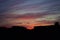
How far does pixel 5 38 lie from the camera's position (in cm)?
1720

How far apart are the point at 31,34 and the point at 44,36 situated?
1.77 m

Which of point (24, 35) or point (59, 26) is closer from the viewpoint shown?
point (24, 35)

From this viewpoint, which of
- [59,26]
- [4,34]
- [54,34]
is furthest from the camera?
[59,26]

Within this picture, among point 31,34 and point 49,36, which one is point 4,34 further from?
point 49,36

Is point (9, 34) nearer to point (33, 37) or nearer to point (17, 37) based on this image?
point (17, 37)

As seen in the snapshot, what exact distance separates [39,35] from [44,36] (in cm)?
68

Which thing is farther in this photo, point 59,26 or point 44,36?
point 59,26

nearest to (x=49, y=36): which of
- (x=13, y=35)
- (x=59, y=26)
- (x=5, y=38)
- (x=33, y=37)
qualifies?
(x=33, y=37)

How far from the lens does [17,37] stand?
1731cm

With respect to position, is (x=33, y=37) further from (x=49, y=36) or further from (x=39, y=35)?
(x=49, y=36)

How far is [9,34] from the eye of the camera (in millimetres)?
17516

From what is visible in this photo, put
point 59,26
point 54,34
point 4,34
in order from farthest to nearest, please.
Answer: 1. point 59,26
2. point 4,34
3. point 54,34

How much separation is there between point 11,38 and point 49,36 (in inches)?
203

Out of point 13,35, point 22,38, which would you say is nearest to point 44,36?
point 22,38
